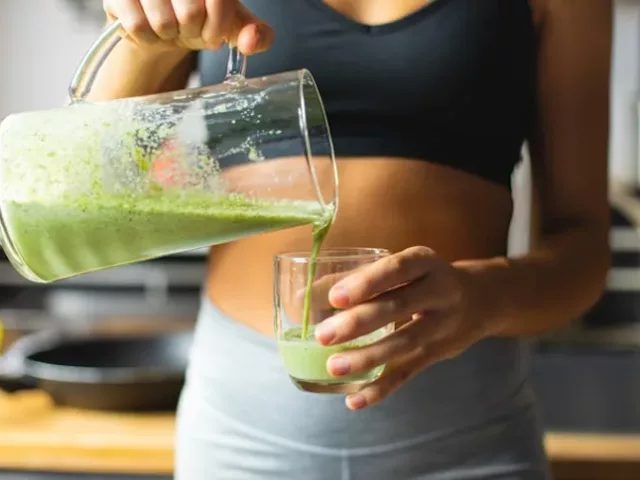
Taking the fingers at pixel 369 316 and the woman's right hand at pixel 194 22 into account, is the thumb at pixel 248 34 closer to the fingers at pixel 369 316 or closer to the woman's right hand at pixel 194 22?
the woman's right hand at pixel 194 22

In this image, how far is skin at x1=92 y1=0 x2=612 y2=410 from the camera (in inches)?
23.1

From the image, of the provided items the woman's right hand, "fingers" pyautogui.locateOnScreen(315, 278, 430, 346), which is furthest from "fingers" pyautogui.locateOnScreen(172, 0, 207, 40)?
"fingers" pyautogui.locateOnScreen(315, 278, 430, 346)

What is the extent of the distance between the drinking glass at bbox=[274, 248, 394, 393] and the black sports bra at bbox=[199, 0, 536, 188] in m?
0.16

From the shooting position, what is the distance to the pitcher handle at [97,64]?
0.62 meters

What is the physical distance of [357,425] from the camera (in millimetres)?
738

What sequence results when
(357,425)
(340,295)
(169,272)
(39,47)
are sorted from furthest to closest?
(39,47), (169,272), (357,425), (340,295)

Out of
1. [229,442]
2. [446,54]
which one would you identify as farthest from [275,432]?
[446,54]

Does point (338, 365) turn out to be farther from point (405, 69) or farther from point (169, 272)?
point (169, 272)

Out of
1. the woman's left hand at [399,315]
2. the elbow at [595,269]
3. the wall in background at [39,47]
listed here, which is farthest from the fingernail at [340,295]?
the wall in background at [39,47]

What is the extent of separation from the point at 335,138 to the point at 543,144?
23 centimetres

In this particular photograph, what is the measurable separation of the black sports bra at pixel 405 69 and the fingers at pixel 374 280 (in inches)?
8.5

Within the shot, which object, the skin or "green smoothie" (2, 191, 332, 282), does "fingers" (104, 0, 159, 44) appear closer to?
the skin

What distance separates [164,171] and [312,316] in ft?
0.49

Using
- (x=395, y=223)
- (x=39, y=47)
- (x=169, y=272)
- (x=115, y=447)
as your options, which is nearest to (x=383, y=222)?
(x=395, y=223)
